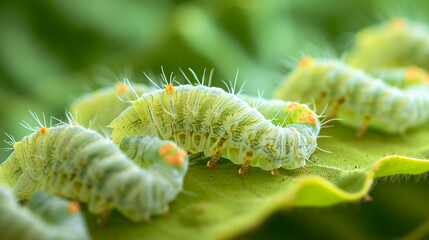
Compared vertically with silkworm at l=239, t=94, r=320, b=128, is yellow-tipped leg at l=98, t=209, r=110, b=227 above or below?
below

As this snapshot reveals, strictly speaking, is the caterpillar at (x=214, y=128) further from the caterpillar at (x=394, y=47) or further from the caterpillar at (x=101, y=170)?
the caterpillar at (x=394, y=47)

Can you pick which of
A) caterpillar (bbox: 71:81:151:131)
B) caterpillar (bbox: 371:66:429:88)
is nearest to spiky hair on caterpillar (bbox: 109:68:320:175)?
caterpillar (bbox: 71:81:151:131)

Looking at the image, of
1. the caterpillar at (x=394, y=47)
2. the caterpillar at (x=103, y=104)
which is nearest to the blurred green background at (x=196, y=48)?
the caterpillar at (x=394, y=47)

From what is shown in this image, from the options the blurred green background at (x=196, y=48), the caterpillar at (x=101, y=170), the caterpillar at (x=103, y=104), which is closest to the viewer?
the caterpillar at (x=101, y=170)

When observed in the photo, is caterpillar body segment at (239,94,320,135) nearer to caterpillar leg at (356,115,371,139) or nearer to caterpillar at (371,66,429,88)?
caterpillar leg at (356,115,371,139)

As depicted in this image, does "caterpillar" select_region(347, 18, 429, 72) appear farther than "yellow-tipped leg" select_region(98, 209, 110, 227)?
Yes

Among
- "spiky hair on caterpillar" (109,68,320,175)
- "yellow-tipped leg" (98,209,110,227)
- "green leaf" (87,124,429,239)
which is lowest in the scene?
"yellow-tipped leg" (98,209,110,227)
